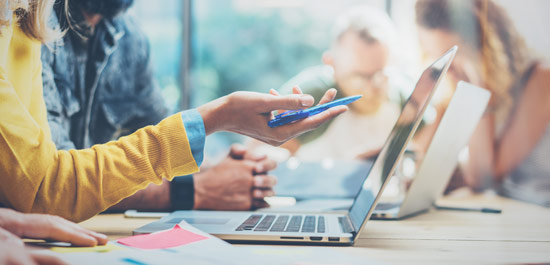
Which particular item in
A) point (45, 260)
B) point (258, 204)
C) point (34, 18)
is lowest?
point (258, 204)

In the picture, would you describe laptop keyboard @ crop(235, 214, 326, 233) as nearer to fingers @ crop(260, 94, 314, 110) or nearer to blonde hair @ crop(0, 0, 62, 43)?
fingers @ crop(260, 94, 314, 110)

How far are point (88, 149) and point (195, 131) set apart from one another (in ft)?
0.58

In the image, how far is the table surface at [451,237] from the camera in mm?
542

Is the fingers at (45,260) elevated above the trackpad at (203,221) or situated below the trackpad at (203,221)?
above

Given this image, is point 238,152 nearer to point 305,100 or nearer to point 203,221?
point 203,221

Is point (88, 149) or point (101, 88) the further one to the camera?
point (101, 88)

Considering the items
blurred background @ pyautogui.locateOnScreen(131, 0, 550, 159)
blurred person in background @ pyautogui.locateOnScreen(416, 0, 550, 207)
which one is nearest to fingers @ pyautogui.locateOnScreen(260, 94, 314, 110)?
blurred person in background @ pyautogui.locateOnScreen(416, 0, 550, 207)

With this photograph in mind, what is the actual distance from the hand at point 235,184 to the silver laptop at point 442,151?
26 cm

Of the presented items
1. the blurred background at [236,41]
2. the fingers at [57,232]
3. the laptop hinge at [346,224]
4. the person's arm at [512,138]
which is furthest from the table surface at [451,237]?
the blurred background at [236,41]

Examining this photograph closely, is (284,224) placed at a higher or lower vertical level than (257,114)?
lower

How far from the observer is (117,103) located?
150 centimetres

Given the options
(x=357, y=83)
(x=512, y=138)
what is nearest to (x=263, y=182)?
(x=512, y=138)

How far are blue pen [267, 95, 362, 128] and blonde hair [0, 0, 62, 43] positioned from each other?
17.0 inches

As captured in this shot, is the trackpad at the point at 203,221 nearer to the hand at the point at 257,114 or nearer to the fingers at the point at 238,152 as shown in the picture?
the hand at the point at 257,114
